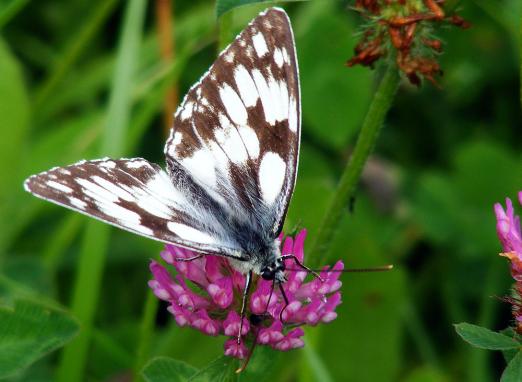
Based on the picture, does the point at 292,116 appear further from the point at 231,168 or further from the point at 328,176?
the point at 328,176

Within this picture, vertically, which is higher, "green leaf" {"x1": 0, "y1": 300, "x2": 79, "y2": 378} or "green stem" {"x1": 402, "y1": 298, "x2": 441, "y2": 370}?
"green leaf" {"x1": 0, "y1": 300, "x2": 79, "y2": 378}

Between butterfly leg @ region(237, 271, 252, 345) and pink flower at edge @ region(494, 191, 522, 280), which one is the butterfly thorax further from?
pink flower at edge @ region(494, 191, 522, 280)

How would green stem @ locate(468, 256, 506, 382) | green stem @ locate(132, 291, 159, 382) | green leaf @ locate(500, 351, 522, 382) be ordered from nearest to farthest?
1. green leaf @ locate(500, 351, 522, 382)
2. green stem @ locate(132, 291, 159, 382)
3. green stem @ locate(468, 256, 506, 382)

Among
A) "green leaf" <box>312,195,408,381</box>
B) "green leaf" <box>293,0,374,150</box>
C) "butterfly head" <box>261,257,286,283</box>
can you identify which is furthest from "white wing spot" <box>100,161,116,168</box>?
"green leaf" <box>293,0,374,150</box>

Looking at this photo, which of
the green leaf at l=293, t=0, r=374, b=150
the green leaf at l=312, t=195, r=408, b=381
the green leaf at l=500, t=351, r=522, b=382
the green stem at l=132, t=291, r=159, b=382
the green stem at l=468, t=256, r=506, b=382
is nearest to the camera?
the green leaf at l=500, t=351, r=522, b=382

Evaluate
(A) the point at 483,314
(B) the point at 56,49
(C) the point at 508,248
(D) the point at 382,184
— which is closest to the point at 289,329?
(C) the point at 508,248

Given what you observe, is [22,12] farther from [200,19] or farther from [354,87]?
[354,87]
